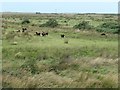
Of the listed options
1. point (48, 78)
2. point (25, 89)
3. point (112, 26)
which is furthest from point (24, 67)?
point (112, 26)

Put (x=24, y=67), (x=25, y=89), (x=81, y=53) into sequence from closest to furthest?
(x=25, y=89) < (x=24, y=67) < (x=81, y=53)

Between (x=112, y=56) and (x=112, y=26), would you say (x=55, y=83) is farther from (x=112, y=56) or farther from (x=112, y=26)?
(x=112, y=26)

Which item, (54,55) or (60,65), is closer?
(60,65)

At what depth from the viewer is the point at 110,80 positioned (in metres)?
14.2

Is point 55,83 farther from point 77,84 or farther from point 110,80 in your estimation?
point 110,80

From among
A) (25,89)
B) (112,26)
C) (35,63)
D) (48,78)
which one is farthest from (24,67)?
(112,26)

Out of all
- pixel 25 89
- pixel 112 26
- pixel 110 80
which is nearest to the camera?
pixel 25 89

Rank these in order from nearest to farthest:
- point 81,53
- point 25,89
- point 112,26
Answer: point 25,89 → point 81,53 → point 112,26

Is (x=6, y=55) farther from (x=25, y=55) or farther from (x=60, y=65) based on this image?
(x=60, y=65)

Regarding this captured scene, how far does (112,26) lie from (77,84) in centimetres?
3192

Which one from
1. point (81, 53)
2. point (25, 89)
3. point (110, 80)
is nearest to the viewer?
point (25, 89)

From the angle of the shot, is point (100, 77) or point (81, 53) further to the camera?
point (81, 53)

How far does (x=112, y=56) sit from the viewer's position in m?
20.0

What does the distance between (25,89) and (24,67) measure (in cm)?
388
